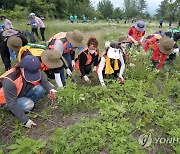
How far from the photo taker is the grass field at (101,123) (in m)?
3.06

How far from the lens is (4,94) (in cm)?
342

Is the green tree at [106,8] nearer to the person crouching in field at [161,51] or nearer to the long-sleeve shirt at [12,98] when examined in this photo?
the person crouching in field at [161,51]

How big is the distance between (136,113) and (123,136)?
27.1 inches

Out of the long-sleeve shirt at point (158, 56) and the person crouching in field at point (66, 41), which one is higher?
the person crouching in field at point (66, 41)

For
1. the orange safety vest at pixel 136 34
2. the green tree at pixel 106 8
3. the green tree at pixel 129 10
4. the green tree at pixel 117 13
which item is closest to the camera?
the orange safety vest at pixel 136 34

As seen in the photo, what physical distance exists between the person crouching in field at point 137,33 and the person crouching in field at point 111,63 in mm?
2279

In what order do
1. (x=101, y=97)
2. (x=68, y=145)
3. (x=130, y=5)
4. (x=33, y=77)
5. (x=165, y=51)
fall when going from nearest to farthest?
(x=68, y=145), (x=33, y=77), (x=101, y=97), (x=165, y=51), (x=130, y=5)

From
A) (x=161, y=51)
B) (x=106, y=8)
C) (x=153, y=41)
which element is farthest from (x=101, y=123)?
(x=106, y=8)

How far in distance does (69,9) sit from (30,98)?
37765 mm

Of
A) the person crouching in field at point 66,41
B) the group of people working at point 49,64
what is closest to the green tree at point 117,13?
the group of people working at point 49,64

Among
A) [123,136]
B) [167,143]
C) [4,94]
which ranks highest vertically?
[4,94]

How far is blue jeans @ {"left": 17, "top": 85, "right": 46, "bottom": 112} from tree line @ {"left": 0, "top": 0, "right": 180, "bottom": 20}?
16.9 meters

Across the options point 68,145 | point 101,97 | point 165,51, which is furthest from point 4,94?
point 165,51

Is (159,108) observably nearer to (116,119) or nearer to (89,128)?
(116,119)
